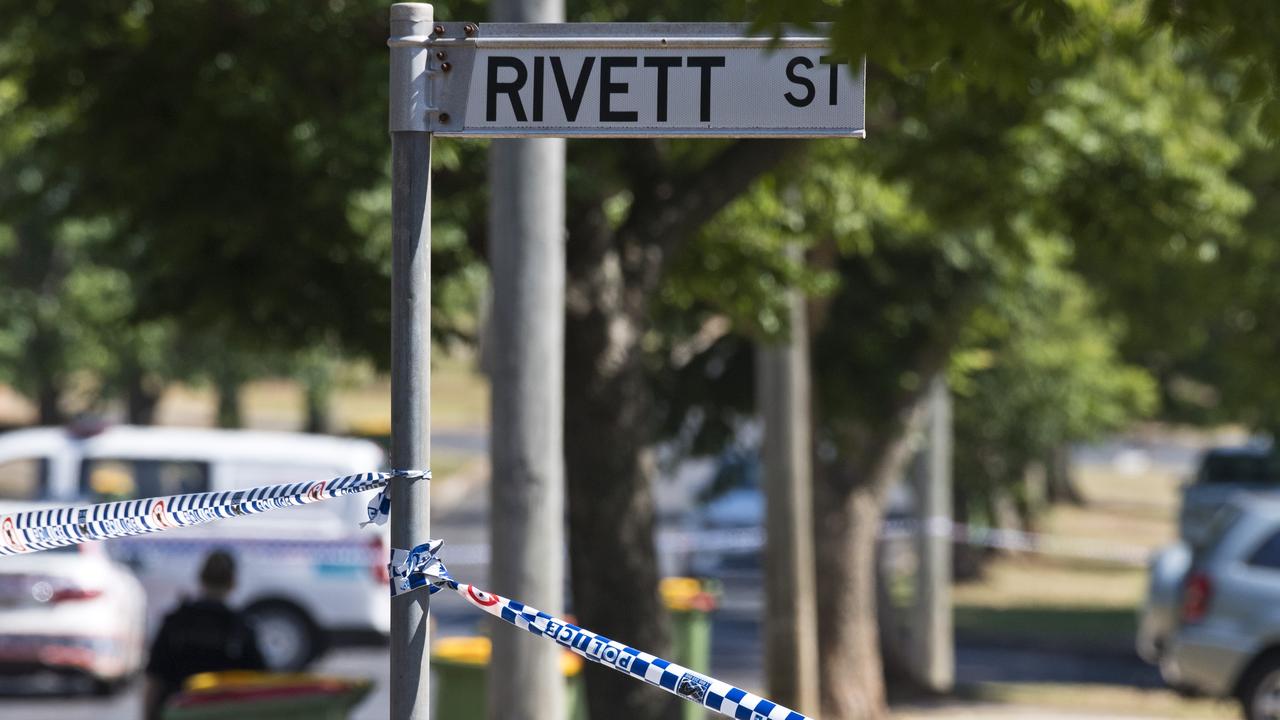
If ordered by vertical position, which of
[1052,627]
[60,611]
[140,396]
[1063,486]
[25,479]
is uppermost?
[140,396]

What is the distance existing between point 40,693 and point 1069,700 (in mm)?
9222

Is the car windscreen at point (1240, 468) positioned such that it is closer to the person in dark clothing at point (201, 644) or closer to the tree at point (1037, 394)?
the tree at point (1037, 394)

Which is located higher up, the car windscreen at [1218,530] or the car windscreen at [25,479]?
the car windscreen at [25,479]

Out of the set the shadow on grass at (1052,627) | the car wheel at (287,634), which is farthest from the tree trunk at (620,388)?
the shadow on grass at (1052,627)

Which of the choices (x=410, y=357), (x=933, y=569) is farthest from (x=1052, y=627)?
(x=410, y=357)

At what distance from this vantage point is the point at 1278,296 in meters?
16.6

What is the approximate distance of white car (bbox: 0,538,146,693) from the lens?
12992mm

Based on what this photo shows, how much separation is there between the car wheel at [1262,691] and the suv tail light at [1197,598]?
0.49 m

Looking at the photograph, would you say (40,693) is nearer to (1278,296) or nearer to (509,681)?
(509,681)

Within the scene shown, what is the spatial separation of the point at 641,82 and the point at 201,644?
5.60 meters

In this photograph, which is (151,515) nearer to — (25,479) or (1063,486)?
(25,479)

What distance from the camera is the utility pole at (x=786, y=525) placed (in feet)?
37.3

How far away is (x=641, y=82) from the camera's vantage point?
325 centimetres

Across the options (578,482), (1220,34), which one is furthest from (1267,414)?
(1220,34)
